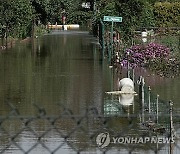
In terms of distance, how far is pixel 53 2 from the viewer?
142 feet

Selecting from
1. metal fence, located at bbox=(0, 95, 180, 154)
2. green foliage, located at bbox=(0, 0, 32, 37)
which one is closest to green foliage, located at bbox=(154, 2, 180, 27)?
green foliage, located at bbox=(0, 0, 32, 37)

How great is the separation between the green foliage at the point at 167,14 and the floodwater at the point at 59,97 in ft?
28.4

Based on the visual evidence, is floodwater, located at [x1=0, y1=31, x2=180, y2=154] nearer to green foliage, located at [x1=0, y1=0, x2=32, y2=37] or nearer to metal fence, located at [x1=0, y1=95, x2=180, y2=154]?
metal fence, located at [x1=0, y1=95, x2=180, y2=154]

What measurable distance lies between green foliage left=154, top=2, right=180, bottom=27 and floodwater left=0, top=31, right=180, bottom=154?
28.4 feet

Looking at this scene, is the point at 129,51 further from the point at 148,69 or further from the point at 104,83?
the point at 104,83

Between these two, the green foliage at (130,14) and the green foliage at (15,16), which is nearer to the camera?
the green foliage at (130,14)

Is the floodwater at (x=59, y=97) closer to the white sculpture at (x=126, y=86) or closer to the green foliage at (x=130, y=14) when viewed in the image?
the white sculpture at (x=126, y=86)

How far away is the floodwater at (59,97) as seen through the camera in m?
6.95

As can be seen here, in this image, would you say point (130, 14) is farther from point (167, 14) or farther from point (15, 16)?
point (15, 16)

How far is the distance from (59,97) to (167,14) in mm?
18556

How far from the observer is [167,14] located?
29047mm

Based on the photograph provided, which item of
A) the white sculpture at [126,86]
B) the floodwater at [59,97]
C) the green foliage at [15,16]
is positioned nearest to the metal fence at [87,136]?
the floodwater at [59,97]

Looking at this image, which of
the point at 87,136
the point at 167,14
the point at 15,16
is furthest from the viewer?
the point at 15,16

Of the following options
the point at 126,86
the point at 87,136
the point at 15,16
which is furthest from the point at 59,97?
the point at 15,16
